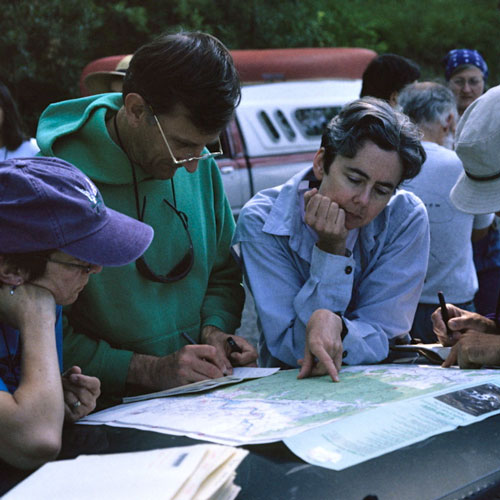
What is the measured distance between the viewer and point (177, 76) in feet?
6.91

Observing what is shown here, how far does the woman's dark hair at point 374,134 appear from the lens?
91.3 inches

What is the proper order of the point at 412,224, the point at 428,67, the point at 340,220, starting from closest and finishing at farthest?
the point at 340,220
the point at 412,224
the point at 428,67

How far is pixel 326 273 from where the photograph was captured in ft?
7.57

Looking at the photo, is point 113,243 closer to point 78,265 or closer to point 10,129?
point 78,265

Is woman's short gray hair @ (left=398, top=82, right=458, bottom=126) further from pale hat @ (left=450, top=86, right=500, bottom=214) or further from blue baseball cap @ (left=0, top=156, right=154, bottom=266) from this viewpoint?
blue baseball cap @ (left=0, top=156, right=154, bottom=266)

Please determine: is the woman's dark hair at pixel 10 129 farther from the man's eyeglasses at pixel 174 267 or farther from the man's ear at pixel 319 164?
the man's ear at pixel 319 164

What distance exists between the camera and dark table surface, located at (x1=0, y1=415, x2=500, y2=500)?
130 centimetres

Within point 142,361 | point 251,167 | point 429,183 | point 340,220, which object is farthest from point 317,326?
point 251,167

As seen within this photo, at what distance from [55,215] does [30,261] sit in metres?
0.12

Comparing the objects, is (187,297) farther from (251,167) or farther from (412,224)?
(251,167)

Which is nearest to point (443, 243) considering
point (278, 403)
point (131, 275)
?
point (131, 275)

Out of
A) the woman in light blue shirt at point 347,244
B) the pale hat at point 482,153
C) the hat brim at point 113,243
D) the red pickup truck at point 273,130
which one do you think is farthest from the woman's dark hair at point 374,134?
the red pickup truck at point 273,130

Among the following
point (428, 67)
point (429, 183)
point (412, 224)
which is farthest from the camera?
point (428, 67)

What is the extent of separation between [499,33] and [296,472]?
74.7ft
